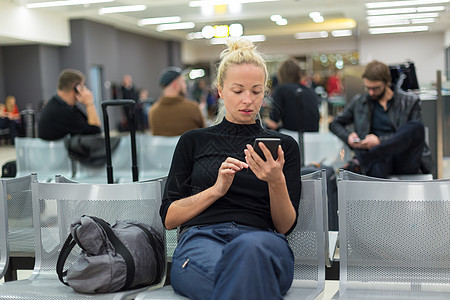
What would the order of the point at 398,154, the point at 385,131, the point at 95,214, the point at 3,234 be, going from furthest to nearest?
the point at 385,131
the point at 398,154
the point at 3,234
the point at 95,214

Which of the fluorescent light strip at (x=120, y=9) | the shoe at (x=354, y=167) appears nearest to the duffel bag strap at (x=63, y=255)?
the shoe at (x=354, y=167)

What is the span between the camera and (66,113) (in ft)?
15.3

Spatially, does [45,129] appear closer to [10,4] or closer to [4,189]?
[4,189]

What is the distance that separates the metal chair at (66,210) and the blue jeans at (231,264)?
29 cm

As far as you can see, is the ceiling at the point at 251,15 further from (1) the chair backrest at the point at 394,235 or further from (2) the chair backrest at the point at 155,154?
(1) the chair backrest at the point at 394,235

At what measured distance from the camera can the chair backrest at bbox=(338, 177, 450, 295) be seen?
2.02 m

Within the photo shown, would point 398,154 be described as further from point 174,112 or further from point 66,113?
point 66,113

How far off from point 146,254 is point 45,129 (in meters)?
2.88

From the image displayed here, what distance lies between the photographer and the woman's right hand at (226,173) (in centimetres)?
185

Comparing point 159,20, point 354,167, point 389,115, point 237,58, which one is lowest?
point 354,167

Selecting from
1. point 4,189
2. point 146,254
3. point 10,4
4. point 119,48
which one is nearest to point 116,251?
point 146,254

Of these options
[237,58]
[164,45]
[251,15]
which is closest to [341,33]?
[164,45]

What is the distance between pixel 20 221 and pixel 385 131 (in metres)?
2.43

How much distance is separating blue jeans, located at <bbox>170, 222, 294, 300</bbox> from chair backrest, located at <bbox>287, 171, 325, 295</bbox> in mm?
247
